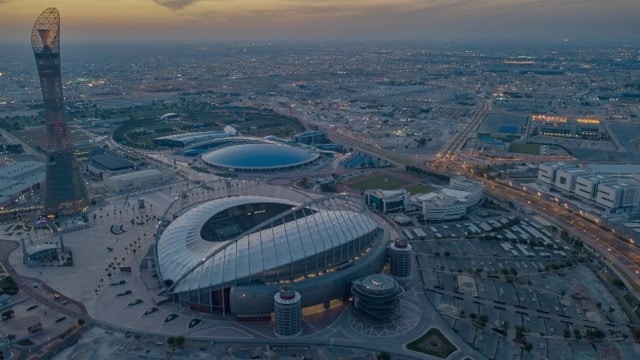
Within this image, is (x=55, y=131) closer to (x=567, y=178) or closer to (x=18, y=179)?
(x=18, y=179)

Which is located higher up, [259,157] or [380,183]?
[259,157]

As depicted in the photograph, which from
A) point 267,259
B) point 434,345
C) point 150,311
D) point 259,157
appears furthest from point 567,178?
point 150,311

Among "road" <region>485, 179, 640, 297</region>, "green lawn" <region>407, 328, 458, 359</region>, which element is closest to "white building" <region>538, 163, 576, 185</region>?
"road" <region>485, 179, 640, 297</region>

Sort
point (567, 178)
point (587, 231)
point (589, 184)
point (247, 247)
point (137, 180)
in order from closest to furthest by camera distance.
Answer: point (247, 247)
point (587, 231)
point (589, 184)
point (567, 178)
point (137, 180)

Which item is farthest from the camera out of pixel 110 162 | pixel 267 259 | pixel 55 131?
pixel 110 162

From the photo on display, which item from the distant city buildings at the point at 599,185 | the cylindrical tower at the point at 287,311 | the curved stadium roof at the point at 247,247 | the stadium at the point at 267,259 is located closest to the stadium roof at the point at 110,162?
the stadium at the point at 267,259

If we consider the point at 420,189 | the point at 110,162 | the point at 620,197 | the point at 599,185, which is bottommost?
the point at 420,189
